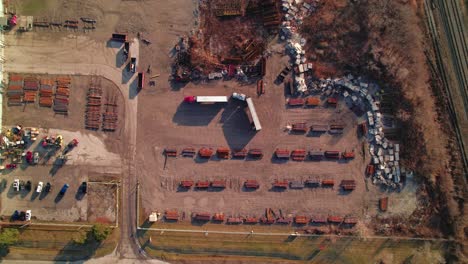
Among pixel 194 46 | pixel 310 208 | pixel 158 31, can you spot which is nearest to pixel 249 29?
pixel 194 46

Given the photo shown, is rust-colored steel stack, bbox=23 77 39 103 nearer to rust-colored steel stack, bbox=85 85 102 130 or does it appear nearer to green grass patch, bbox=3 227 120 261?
rust-colored steel stack, bbox=85 85 102 130

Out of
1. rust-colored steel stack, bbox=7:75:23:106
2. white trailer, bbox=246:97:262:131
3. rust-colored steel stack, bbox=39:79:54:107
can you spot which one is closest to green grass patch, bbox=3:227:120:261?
rust-colored steel stack, bbox=39:79:54:107

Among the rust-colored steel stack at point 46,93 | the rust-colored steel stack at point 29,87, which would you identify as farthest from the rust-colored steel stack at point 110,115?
the rust-colored steel stack at point 29,87

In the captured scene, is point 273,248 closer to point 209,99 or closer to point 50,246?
point 209,99

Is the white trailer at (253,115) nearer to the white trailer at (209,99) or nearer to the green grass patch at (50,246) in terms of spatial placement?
the white trailer at (209,99)

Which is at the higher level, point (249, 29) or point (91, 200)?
point (249, 29)

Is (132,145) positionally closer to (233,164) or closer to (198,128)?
(198,128)
